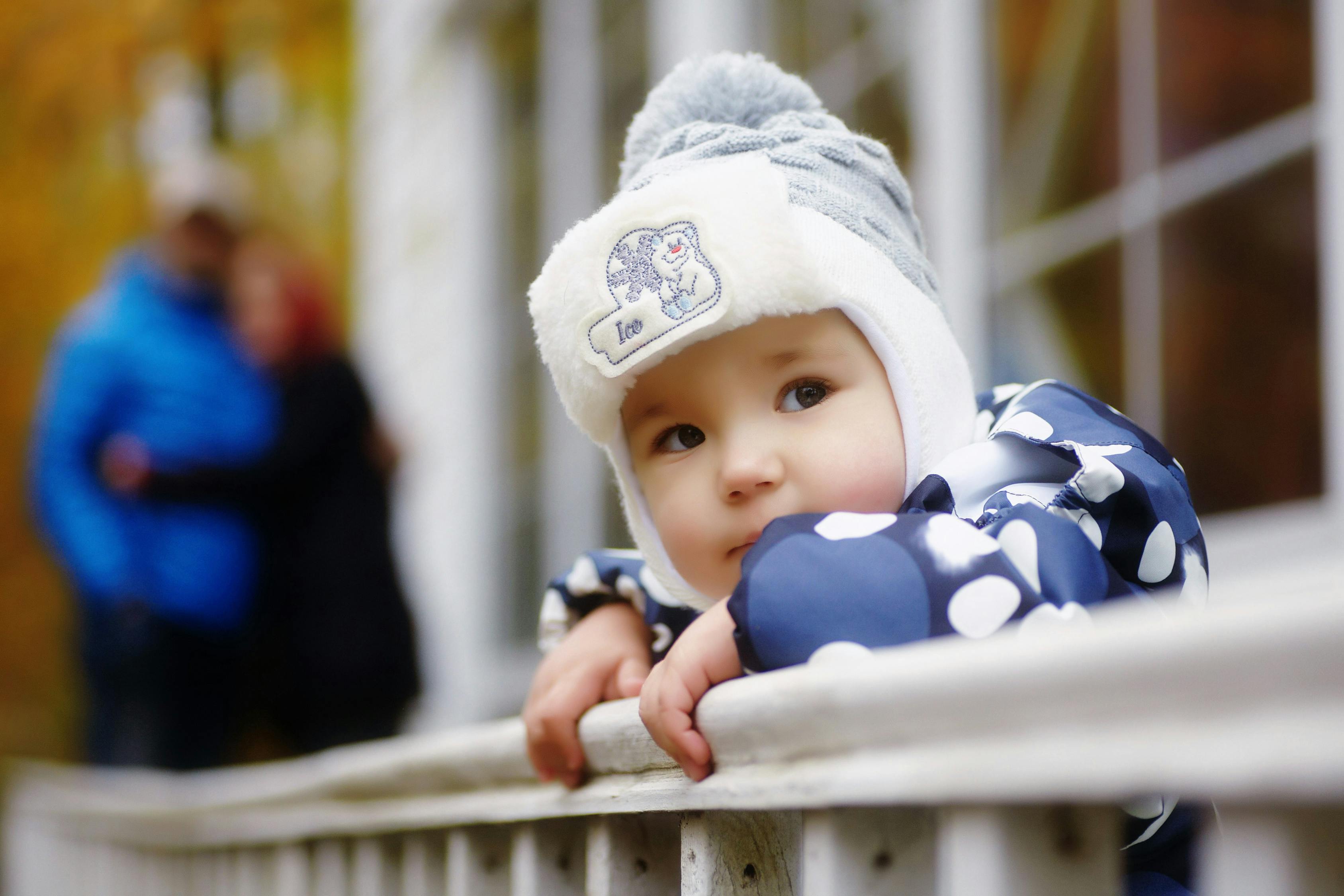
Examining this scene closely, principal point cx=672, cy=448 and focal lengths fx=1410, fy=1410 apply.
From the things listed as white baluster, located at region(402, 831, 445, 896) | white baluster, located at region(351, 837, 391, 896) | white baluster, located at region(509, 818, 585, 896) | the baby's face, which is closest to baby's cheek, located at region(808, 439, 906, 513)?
the baby's face

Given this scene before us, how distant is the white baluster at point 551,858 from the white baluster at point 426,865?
0.25 m

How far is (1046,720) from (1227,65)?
194 centimetres

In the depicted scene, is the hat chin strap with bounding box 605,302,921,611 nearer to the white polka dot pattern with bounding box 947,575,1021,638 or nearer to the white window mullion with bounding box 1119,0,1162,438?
the white polka dot pattern with bounding box 947,575,1021,638

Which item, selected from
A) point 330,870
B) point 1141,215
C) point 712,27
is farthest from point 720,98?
point 712,27

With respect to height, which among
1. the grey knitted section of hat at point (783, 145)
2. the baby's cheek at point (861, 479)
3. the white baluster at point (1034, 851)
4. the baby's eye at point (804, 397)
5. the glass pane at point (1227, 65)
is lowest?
the white baluster at point (1034, 851)

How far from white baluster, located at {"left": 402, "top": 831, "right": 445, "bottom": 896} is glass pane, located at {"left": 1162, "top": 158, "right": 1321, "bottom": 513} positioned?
1.33m

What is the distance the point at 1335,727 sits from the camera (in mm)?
458

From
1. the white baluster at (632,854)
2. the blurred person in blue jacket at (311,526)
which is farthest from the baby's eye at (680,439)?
the blurred person in blue jacket at (311,526)

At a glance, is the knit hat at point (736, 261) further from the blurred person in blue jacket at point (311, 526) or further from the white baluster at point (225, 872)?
the blurred person in blue jacket at point (311, 526)

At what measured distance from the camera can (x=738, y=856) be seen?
3.14 feet

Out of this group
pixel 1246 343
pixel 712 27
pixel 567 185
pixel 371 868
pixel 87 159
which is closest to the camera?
pixel 371 868

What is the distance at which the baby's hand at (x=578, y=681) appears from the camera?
117cm

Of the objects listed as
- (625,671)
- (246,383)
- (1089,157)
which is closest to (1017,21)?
(1089,157)

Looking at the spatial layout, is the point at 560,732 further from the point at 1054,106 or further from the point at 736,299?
the point at 1054,106
